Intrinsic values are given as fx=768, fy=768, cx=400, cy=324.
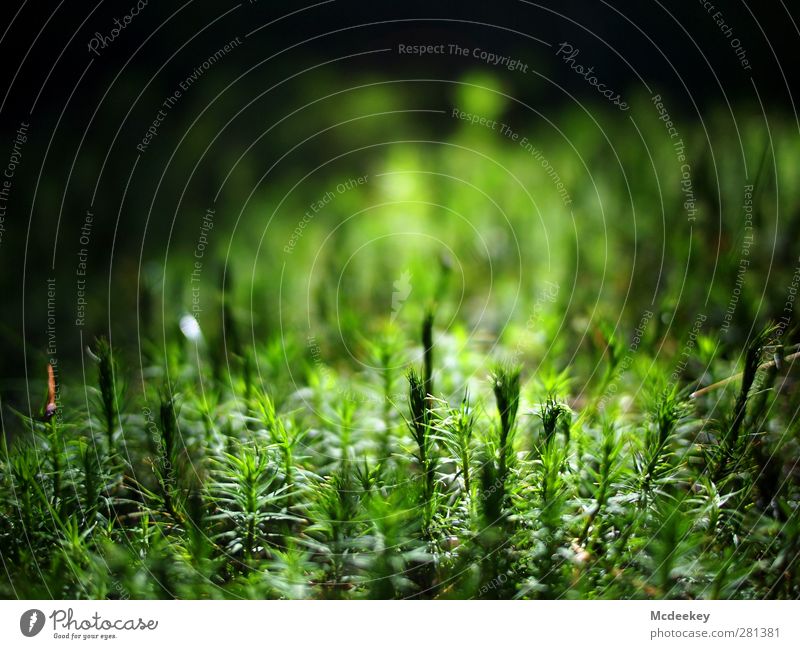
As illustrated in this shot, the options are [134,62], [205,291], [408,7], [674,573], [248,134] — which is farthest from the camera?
[248,134]

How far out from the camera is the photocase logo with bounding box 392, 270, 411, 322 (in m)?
1.34

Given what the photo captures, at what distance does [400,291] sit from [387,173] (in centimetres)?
37

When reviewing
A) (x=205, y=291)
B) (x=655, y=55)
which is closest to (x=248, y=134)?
(x=205, y=291)

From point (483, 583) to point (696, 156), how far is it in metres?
1.01

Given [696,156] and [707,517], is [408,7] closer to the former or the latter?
[696,156]

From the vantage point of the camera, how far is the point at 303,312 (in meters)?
1.33
